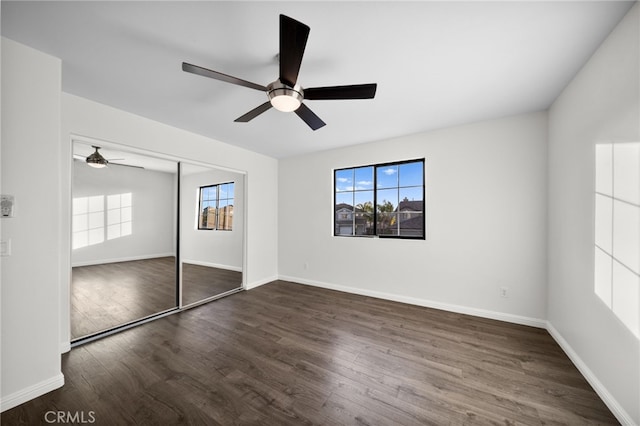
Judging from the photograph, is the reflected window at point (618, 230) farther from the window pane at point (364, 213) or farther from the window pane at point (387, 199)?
the window pane at point (364, 213)

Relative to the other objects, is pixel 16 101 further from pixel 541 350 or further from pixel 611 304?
pixel 541 350

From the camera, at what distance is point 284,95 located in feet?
5.49

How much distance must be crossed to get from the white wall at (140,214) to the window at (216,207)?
0.47 meters

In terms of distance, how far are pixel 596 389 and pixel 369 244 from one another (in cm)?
255

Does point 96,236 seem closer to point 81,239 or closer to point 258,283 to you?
point 81,239

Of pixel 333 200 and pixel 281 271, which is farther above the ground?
pixel 333 200

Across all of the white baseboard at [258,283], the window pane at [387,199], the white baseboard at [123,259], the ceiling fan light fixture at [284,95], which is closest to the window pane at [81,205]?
the white baseboard at [123,259]

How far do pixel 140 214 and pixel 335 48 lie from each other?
149 inches

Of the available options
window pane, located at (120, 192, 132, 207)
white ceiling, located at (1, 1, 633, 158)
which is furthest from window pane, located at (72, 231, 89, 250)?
white ceiling, located at (1, 1, 633, 158)

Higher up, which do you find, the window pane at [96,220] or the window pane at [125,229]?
the window pane at [96,220]

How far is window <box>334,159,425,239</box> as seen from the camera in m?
3.47

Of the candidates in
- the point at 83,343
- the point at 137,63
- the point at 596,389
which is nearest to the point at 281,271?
the point at 83,343

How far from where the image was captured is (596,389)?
165cm

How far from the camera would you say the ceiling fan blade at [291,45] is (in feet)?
3.68
